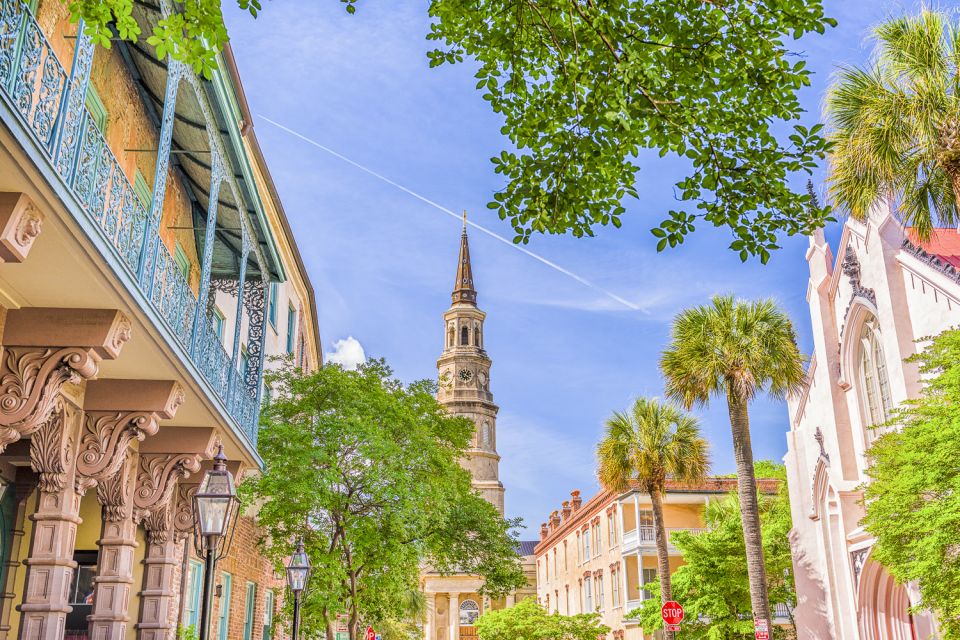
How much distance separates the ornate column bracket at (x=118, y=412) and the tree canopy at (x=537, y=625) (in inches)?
1585

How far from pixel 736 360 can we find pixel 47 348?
72.0 ft

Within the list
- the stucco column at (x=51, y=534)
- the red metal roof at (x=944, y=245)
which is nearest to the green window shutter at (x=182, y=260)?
the stucco column at (x=51, y=534)

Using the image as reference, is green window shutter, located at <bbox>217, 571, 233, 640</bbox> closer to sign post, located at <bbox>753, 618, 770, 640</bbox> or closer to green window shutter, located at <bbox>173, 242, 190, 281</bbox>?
green window shutter, located at <bbox>173, 242, 190, 281</bbox>

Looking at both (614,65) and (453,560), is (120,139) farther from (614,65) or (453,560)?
(453,560)

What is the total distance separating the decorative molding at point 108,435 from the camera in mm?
9836

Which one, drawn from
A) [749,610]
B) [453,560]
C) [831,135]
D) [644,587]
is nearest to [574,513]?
[644,587]

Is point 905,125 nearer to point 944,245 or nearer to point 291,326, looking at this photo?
point 944,245

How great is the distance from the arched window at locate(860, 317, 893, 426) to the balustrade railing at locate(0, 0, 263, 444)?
23.1 meters

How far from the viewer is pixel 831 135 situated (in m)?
15.3

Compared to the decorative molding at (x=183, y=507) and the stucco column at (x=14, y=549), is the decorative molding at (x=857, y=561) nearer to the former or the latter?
the decorative molding at (x=183, y=507)

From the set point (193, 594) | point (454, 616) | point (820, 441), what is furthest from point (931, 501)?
point (454, 616)

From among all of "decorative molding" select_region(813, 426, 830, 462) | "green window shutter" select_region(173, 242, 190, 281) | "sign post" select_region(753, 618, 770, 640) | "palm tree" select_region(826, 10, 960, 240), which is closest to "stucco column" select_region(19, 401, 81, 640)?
"green window shutter" select_region(173, 242, 190, 281)

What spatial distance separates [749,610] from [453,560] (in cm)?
1375

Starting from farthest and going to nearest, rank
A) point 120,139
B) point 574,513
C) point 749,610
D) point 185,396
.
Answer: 1. point 574,513
2. point 749,610
3. point 120,139
4. point 185,396
